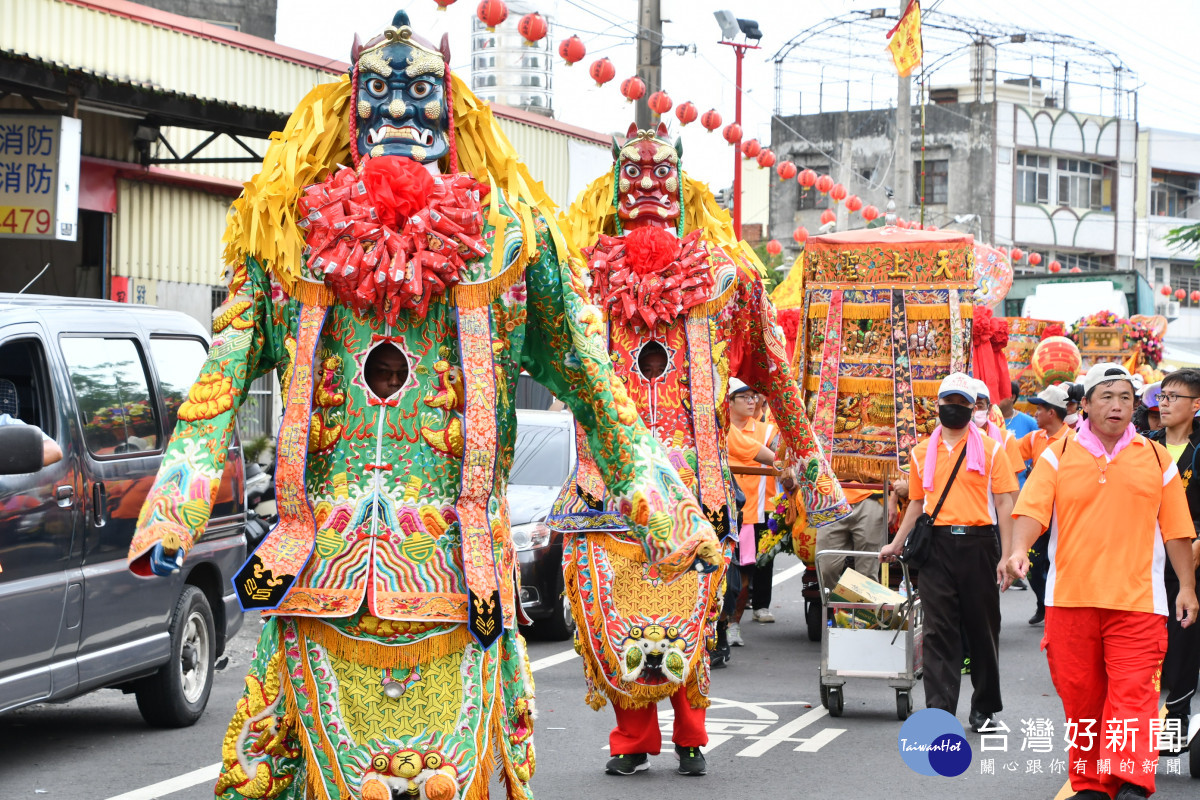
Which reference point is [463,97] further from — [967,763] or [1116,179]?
[1116,179]

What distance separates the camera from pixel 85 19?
13461 millimetres

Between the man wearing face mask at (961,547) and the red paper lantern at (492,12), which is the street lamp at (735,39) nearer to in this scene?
the red paper lantern at (492,12)

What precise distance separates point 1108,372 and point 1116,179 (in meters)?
52.3

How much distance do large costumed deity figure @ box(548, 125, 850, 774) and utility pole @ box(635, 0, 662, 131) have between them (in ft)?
27.8

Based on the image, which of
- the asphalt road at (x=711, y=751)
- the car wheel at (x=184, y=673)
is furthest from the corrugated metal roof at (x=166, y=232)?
the car wheel at (x=184, y=673)

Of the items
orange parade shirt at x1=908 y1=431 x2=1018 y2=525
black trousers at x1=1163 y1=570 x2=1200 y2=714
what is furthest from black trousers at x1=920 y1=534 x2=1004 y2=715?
black trousers at x1=1163 y1=570 x2=1200 y2=714

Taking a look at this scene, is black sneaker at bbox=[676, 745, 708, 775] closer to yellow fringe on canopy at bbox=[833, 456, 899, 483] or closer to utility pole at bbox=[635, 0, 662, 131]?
yellow fringe on canopy at bbox=[833, 456, 899, 483]

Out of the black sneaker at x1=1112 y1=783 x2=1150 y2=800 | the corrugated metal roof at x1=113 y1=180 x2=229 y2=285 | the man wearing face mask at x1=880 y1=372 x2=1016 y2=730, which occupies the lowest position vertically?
the black sneaker at x1=1112 y1=783 x2=1150 y2=800

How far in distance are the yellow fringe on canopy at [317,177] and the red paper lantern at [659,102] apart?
1141 cm

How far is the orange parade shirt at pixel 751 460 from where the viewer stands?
11.7m

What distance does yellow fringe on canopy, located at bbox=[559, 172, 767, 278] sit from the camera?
25.2 feet

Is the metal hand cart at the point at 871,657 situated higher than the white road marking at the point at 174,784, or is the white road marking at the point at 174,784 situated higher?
the metal hand cart at the point at 871,657

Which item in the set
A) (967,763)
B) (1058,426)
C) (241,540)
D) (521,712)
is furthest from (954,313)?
(521,712)

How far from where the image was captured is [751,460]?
38.1ft
